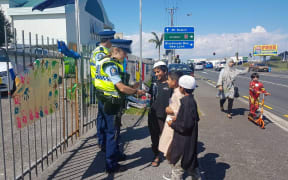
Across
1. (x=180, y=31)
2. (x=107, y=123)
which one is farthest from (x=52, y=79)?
(x=180, y=31)

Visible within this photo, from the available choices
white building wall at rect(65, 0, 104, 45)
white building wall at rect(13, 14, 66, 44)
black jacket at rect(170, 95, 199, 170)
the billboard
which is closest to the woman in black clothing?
black jacket at rect(170, 95, 199, 170)

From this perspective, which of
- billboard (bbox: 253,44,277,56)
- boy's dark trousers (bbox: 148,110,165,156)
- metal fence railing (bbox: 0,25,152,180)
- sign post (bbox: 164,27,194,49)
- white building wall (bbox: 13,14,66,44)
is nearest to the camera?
metal fence railing (bbox: 0,25,152,180)

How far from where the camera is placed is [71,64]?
4414mm

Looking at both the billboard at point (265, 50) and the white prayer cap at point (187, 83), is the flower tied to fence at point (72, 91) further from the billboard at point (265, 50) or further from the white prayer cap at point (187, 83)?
the billboard at point (265, 50)

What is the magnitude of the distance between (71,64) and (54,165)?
5.95 feet

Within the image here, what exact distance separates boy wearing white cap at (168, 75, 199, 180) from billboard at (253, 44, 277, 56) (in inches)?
3096

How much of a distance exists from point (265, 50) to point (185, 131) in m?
79.7

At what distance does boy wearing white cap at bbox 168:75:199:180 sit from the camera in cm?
272

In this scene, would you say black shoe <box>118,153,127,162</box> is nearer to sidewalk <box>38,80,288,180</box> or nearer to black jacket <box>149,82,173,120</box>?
sidewalk <box>38,80,288,180</box>

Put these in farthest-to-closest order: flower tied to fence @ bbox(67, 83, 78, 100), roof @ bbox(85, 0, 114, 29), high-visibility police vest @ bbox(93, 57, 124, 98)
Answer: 1. roof @ bbox(85, 0, 114, 29)
2. flower tied to fence @ bbox(67, 83, 78, 100)
3. high-visibility police vest @ bbox(93, 57, 124, 98)

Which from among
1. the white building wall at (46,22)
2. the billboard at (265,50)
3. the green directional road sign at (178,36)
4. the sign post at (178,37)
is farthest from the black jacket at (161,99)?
the billboard at (265,50)

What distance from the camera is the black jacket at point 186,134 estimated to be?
2.72 m

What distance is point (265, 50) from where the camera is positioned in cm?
7231

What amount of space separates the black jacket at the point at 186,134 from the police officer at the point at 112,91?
837 millimetres
